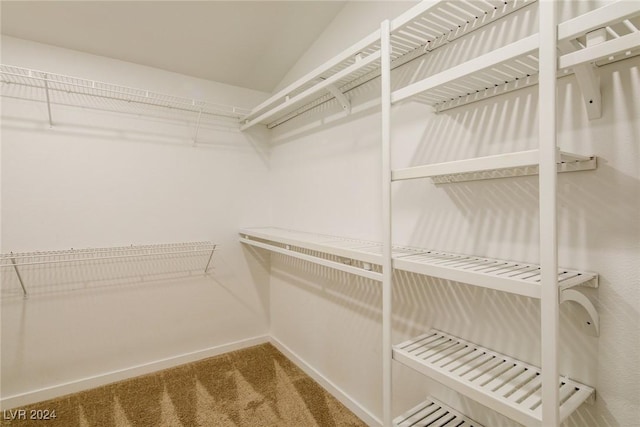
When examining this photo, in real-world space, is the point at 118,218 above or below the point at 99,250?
above

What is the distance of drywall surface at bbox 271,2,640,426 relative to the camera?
80 centimetres

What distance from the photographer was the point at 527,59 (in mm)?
853

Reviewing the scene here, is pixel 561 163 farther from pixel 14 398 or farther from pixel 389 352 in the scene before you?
pixel 14 398

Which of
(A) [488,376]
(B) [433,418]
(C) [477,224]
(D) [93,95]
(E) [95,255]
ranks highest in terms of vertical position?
(D) [93,95]

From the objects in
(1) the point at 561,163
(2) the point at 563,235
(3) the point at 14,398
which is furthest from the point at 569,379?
(3) the point at 14,398

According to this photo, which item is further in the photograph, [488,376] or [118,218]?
[118,218]

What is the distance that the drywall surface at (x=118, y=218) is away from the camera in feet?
5.74

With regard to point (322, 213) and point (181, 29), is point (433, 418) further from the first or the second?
point (181, 29)

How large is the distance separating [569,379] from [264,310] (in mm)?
2084

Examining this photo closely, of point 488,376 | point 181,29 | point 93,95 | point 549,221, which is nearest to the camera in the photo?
point 549,221

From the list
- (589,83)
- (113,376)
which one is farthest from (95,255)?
(589,83)

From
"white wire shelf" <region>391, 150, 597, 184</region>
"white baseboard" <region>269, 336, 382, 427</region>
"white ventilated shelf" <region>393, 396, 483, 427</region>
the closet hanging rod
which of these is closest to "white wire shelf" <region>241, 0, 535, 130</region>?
"white wire shelf" <region>391, 150, 597, 184</region>

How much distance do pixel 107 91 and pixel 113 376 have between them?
5.91 ft

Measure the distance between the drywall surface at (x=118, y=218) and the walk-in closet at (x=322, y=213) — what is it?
0.04 ft
